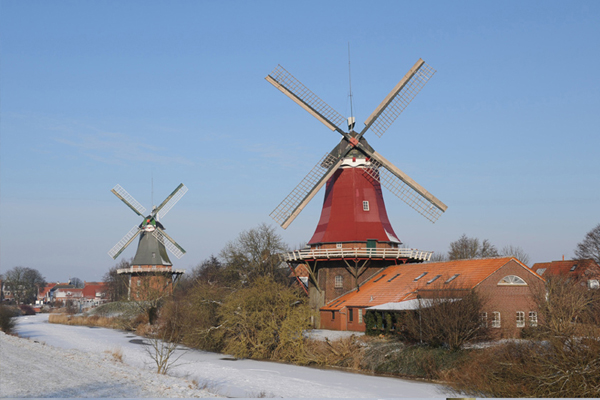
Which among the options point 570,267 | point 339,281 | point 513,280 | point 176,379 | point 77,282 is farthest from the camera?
point 77,282

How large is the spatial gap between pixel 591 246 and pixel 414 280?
2418cm

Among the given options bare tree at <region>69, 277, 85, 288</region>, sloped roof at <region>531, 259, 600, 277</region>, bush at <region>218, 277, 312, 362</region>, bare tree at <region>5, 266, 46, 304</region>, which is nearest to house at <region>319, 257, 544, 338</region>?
bush at <region>218, 277, 312, 362</region>

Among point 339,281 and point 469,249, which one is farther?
point 469,249

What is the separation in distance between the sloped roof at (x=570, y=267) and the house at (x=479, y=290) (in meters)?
17.7

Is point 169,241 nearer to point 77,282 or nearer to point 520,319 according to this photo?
point 520,319

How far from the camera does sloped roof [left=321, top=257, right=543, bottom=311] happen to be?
86.8 feet

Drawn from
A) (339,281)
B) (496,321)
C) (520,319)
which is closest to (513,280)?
(520,319)

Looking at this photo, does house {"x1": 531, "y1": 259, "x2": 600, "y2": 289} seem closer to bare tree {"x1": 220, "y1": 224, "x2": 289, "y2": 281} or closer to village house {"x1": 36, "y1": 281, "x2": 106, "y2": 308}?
bare tree {"x1": 220, "y1": 224, "x2": 289, "y2": 281}

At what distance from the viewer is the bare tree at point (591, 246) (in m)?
46.3

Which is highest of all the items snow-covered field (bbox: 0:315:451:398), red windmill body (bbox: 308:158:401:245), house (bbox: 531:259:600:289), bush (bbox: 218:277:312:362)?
red windmill body (bbox: 308:158:401:245)

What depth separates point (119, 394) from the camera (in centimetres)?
1563

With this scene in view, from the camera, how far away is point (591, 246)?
4688cm

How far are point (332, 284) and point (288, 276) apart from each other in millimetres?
15102

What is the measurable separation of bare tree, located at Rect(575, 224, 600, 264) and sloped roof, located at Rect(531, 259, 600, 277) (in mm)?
417
